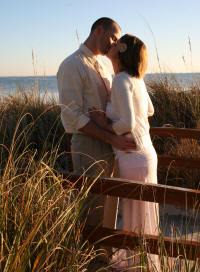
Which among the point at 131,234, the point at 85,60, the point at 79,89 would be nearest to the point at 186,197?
the point at 131,234

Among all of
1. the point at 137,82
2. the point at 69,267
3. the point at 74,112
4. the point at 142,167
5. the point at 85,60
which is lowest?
the point at 69,267

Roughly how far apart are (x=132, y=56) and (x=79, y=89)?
1.47 feet

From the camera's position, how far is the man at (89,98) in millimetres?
2775

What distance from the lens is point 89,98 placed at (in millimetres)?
2873

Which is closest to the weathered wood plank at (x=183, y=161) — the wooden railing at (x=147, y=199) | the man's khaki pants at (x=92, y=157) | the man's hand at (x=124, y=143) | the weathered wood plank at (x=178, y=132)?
the weathered wood plank at (x=178, y=132)

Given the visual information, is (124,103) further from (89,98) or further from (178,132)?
(178,132)

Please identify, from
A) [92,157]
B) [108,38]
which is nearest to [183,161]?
[92,157]

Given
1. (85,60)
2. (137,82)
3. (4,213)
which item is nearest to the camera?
(4,213)

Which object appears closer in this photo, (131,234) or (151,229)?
(131,234)

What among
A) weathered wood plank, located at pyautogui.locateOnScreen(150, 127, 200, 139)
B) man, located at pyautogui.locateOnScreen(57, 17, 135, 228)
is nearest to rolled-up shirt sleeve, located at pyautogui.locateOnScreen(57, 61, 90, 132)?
man, located at pyautogui.locateOnScreen(57, 17, 135, 228)

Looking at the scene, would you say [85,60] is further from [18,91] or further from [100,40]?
[18,91]

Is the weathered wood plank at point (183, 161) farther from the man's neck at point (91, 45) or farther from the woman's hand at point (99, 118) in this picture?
the man's neck at point (91, 45)

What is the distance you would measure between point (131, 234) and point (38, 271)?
69cm

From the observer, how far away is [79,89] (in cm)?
280
